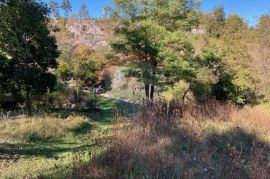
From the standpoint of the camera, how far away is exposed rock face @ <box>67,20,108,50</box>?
51656 millimetres

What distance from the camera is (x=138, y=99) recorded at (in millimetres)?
9414

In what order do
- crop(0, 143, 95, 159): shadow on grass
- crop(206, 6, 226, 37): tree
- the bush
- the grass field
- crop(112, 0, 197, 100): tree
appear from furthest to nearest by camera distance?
crop(206, 6, 226, 37): tree → the bush → crop(112, 0, 197, 100): tree → crop(0, 143, 95, 159): shadow on grass → the grass field

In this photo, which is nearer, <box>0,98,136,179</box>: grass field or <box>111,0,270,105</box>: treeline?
<box>0,98,136,179</box>: grass field

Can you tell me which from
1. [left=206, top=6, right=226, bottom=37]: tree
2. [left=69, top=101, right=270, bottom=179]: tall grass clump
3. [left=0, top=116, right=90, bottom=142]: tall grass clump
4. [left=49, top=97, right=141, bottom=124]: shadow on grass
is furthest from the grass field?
[left=206, top=6, right=226, bottom=37]: tree

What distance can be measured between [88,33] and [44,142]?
4492 cm

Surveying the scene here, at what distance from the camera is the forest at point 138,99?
19.6 ft

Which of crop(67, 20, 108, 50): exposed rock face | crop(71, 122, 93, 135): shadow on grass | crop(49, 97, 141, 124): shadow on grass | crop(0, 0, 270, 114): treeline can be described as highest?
crop(67, 20, 108, 50): exposed rock face

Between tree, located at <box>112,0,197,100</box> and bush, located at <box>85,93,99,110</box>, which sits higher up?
tree, located at <box>112,0,197,100</box>

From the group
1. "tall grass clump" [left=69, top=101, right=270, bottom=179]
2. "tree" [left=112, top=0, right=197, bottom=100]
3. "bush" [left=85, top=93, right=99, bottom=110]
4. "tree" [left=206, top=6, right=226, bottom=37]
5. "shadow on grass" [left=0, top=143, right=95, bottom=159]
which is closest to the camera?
"tall grass clump" [left=69, top=101, right=270, bottom=179]

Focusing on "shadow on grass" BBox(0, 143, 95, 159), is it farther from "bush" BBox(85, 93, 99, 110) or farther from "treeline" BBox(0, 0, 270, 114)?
"bush" BBox(85, 93, 99, 110)

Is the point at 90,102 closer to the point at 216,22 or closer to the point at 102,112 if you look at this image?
the point at 102,112

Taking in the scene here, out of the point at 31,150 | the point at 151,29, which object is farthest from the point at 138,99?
the point at 151,29

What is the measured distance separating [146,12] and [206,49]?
4157mm

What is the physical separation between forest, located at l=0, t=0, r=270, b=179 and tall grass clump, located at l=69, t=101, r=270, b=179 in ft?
0.08
